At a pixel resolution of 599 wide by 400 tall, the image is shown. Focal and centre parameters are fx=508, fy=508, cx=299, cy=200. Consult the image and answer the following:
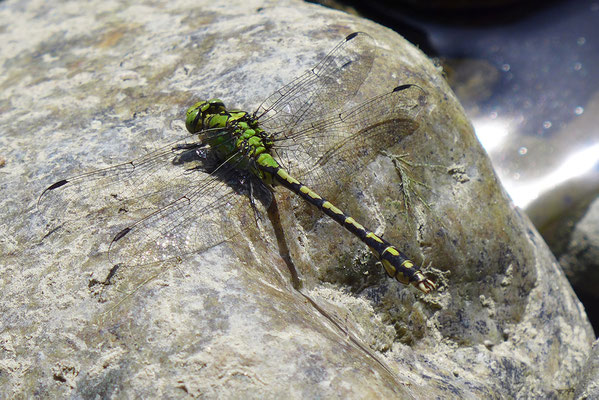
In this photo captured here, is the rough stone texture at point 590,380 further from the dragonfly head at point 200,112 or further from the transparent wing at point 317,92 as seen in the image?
the dragonfly head at point 200,112

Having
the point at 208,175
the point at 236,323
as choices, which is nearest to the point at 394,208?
the point at 208,175

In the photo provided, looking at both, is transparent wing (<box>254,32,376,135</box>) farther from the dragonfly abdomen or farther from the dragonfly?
the dragonfly abdomen

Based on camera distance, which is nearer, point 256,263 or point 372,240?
point 256,263

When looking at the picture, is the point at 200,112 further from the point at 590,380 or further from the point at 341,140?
the point at 590,380

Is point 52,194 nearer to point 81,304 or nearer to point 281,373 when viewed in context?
point 81,304

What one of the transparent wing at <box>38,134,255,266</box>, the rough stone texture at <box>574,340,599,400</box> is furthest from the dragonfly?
the rough stone texture at <box>574,340,599,400</box>

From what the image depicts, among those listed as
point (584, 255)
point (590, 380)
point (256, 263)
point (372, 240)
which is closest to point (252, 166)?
point (256, 263)

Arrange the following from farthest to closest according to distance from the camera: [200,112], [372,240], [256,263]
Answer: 1. [200,112]
2. [372,240]
3. [256,263]
